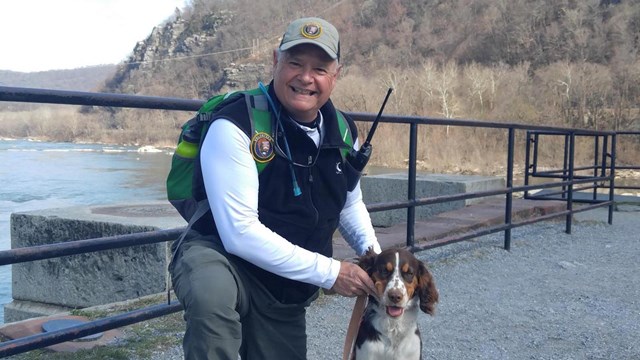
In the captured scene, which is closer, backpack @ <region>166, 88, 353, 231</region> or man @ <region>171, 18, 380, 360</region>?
man @ <region>171, 18, 380, 360</region>

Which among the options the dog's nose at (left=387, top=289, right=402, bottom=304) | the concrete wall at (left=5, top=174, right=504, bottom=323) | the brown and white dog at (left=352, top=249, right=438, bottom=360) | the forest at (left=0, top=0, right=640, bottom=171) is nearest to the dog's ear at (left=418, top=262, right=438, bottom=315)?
the brown and white dog at (left=352, top=249, right=438, bottom=360)

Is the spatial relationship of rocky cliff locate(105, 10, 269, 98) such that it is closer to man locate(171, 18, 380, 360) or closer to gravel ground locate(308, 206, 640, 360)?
gravel ground locate(308, 206, 640, 360)

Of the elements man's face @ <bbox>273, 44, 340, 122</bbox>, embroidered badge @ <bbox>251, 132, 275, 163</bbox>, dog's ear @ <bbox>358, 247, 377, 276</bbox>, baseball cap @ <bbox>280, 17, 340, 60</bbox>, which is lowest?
dog's ear @ <bbox>358, 247, 377, 276</bbox>

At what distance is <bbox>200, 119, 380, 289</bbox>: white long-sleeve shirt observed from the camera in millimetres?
2148

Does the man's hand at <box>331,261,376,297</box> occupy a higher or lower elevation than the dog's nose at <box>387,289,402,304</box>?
higher

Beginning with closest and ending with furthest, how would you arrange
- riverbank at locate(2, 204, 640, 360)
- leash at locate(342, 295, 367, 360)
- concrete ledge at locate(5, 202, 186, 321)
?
leash at locate(342, 295, 367, 360) < riverbank at locate(2, 204, 640, 360) < concrete ledge at locate(5, 202, 186, 321)

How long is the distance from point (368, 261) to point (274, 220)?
433mm

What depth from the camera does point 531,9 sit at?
2758 inches

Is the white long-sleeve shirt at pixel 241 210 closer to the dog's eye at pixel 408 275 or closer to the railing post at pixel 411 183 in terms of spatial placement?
the dog's eye at pixel 408 275

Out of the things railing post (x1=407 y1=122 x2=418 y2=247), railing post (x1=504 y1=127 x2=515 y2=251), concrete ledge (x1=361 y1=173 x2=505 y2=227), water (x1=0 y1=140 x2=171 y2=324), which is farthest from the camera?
water (x1=0 y1=140 x2=171 y2=324)

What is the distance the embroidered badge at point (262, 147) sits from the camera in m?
2.21

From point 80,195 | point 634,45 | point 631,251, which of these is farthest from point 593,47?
point 631,251

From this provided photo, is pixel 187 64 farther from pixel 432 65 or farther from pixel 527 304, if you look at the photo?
pixel 527 304

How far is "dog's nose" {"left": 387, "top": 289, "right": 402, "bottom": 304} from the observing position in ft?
7.86
